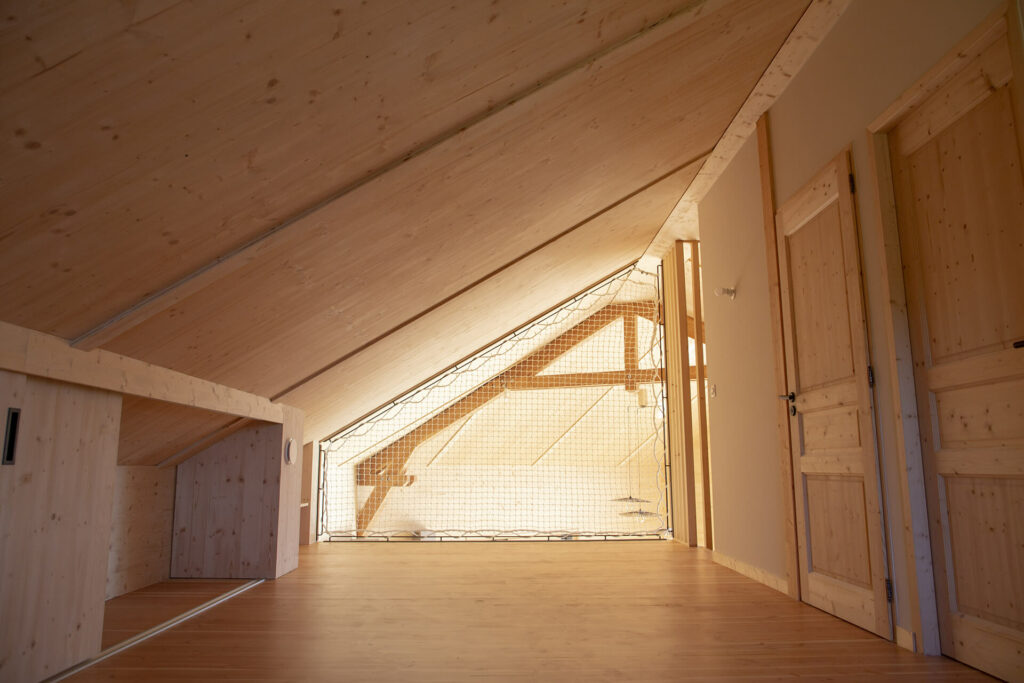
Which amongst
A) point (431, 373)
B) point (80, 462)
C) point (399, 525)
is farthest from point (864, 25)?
point (399, 525)

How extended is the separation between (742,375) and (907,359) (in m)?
1.79

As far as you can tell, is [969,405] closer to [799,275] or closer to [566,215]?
[799,275]

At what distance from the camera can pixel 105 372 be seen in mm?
2518

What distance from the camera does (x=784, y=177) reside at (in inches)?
148

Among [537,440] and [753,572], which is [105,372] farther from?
[537,440]

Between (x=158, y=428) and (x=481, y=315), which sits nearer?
(x=158, y=428)

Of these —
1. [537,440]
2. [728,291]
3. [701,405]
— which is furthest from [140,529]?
[537,440]

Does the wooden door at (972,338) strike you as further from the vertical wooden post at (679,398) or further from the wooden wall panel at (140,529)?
the wooden wall panel at (140,529)

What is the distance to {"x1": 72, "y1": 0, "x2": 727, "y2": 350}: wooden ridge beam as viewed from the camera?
2371 millimetres

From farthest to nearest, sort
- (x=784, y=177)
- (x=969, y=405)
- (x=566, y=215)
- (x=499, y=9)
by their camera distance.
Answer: (x=566, y=215) < (x=784, y=177) < (x=969, y=405) < (x=499, y=9)

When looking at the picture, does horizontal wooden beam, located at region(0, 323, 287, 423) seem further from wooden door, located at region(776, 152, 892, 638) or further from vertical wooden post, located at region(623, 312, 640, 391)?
vertical wooden post, located at region(623, 312, 640, 391)

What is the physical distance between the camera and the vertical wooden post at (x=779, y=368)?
11.9 feet

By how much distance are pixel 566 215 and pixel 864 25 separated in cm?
201

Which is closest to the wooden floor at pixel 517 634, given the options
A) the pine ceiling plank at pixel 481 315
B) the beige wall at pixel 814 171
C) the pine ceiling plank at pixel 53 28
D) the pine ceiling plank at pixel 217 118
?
the beige wall at pixel 814 171
